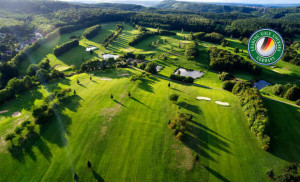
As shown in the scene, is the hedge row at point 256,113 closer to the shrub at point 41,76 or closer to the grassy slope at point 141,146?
the grassy slope at point 141,146

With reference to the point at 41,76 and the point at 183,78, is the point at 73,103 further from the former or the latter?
the point at 183,78

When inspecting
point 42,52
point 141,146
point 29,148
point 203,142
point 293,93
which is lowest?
point 29,148

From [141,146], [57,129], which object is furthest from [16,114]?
[141,146]

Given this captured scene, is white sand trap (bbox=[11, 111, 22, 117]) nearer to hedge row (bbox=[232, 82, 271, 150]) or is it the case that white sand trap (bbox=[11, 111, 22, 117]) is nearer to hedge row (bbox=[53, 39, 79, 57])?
hedge row (bbox=[53, 39, 79, 57])

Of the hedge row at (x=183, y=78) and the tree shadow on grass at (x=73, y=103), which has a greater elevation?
the hedge row at (x=183, y=78)

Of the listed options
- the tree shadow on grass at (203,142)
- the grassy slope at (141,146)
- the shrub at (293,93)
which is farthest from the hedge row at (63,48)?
the shrub at (293,93)

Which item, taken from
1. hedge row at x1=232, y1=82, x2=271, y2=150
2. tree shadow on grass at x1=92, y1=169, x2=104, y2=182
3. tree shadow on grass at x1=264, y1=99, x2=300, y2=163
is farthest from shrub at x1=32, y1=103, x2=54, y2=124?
tree shadow on grass at x1=264, y1=99, x2=300, y2=163

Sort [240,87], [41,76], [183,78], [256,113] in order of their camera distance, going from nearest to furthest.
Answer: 1. [256,113]
2. [240,87]
3. [183,78]
4. [41,76]

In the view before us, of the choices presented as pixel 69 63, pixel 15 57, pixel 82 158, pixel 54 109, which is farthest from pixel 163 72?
pixel 15 57
